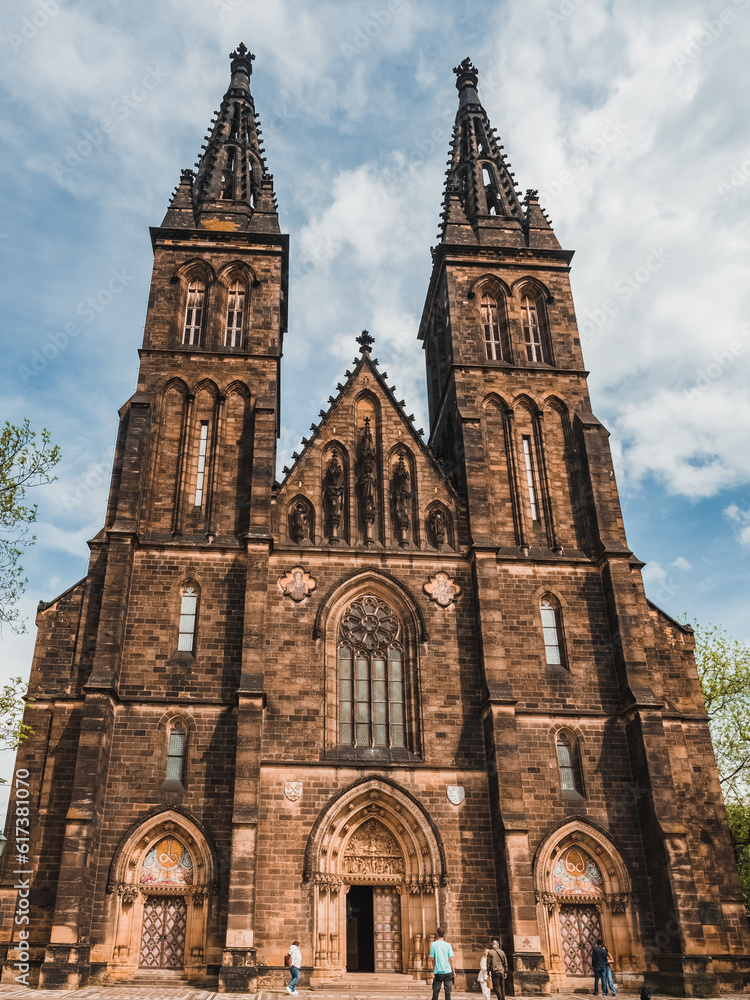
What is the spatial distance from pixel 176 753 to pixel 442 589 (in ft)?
27.2

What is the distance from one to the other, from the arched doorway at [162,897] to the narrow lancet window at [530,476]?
12.9 meters

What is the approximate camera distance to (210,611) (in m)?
22.8

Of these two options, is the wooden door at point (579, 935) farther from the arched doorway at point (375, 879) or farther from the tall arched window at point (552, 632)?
the tall arched window at point (552, 632)

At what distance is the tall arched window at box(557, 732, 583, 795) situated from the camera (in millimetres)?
21703

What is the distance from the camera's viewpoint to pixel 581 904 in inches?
816

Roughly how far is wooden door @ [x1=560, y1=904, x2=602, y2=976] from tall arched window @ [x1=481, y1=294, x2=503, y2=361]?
16.6 m

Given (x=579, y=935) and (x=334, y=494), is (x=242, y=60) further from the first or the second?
(x=579, y=935)

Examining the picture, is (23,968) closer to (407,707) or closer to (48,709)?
(48,709)

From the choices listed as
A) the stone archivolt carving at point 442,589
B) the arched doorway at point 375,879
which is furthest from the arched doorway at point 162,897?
the stone archivolt carving at point 442,589

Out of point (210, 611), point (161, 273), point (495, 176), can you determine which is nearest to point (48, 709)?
point (210, 611)

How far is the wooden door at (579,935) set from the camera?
66.2 feet

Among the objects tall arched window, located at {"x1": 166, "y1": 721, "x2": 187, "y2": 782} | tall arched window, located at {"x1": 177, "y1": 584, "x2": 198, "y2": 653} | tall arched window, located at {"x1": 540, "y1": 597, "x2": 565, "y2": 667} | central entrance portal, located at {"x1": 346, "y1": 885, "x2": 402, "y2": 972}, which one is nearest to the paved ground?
central entrance portal, located at {"x1": 346, "y1": 885, "x2": 402, "y2": 972}

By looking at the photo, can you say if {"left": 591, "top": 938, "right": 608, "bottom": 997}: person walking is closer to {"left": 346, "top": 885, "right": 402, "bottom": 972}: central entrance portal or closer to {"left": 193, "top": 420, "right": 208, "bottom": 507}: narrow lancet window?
{"left": 346, "top": 885, "right": 402, "bottom": 972}: central entrance portal

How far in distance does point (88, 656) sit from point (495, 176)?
79.1ft
